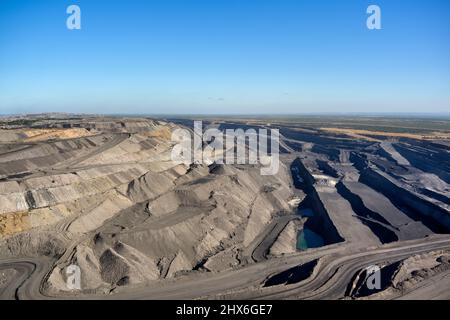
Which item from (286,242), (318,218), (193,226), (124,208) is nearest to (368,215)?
(318,218)

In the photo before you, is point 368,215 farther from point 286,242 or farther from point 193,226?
point 193,226

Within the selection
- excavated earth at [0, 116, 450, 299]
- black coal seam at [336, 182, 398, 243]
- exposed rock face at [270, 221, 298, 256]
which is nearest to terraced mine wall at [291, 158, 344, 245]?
excavated earth at [0, 116, 450, 299]

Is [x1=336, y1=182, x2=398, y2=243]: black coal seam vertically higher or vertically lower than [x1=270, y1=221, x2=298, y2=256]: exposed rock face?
higher

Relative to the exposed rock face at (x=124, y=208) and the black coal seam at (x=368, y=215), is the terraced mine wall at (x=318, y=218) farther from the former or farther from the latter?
the black coal seam at (x=368, y=215)

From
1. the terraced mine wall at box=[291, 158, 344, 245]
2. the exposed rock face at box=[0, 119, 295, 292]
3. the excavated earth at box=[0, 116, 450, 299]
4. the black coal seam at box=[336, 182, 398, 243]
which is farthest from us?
the terraced mine wall at box=[291, 158, 344, 245]

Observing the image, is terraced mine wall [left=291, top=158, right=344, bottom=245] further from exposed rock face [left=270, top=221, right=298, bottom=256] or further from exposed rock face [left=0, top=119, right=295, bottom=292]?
exposed rock face [left=0, top=119, right=295, bottom=292]

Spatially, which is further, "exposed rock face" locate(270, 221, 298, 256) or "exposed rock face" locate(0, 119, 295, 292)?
"exposed rock face" locate(270, 221, 298, 256)

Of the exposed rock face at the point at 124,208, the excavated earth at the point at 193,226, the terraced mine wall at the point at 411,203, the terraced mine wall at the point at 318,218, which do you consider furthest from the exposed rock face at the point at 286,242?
the terraced mine wall at the point at 411,203
